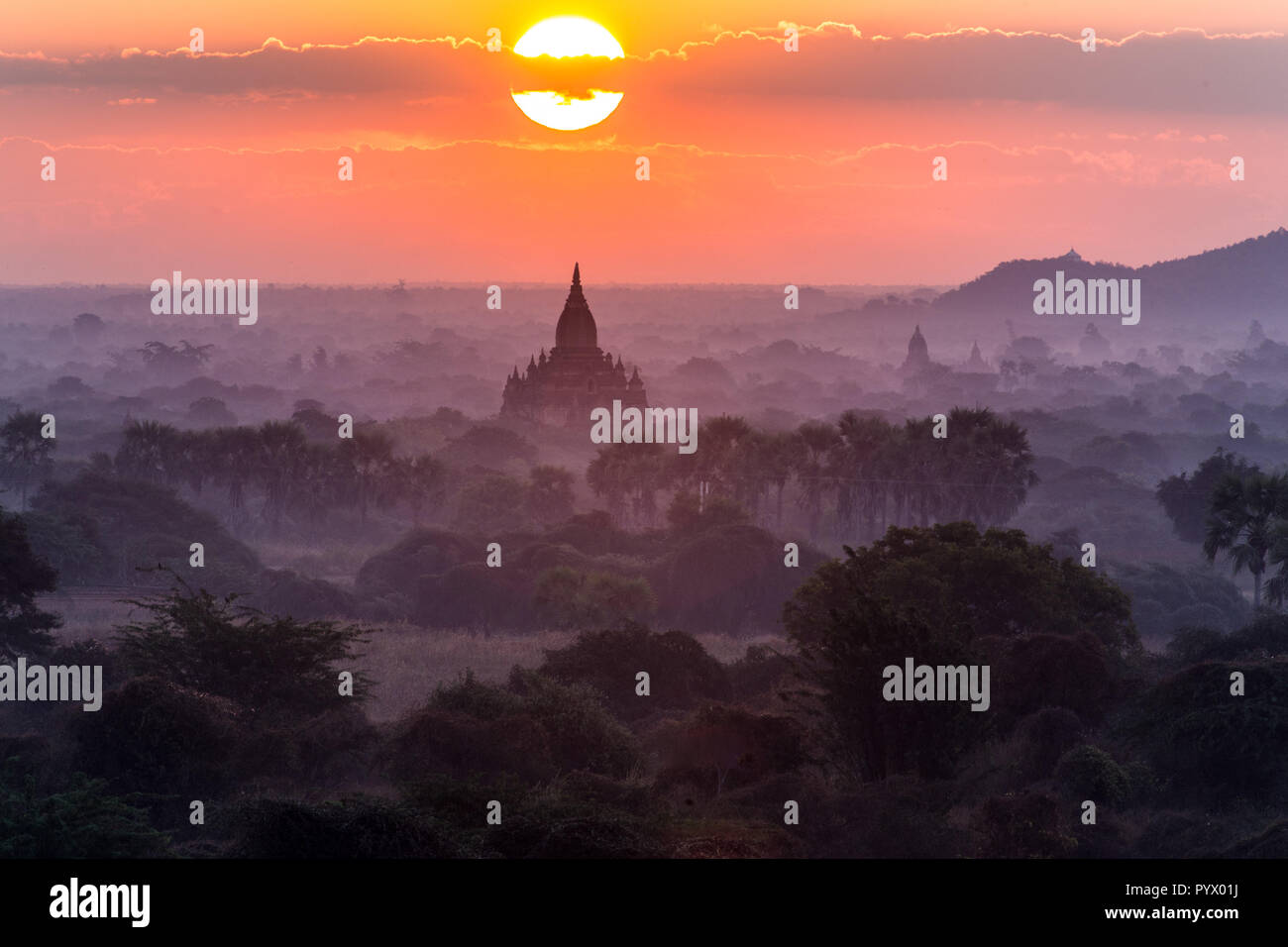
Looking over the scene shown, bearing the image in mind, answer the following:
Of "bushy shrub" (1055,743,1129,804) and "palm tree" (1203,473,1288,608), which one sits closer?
"bushy shrub" (1055,743,1129,804)

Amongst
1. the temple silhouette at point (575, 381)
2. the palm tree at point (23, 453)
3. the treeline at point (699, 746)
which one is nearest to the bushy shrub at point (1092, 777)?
the treeline at point (699, 746)

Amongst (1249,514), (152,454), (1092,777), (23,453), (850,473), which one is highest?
(23,453)

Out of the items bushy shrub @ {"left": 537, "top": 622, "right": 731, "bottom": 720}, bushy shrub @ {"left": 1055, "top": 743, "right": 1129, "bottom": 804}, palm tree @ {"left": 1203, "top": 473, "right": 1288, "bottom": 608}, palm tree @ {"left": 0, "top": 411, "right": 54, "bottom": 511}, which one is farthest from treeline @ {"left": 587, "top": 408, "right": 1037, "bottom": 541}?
bushy shrub @ {"left": 1055, "top": 743, "right": 1129, "bottom": 804}

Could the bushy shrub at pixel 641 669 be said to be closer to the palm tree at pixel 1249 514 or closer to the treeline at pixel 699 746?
the treeline at pixel 699 746

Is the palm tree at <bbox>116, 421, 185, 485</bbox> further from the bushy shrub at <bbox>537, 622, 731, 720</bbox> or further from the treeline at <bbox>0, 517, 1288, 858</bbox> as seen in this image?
the bushy shrub at <bbox>537, 622, 731, 720</bbox>

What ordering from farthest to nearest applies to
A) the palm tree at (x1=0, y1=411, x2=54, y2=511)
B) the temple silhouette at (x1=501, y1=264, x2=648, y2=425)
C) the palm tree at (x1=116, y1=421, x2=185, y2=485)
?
1. the temple silhouette at (x1=501, y1=264, x2=648, y2=425)
2. the palm tree at (x1=0, y1=411, x2=54, y2=511)
3. the palm tree at (x1=116, y1=421, x2=185, y2=485)

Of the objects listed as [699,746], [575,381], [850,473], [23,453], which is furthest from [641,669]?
[575,381]

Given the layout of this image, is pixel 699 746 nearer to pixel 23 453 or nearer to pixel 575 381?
pixel 23 453
